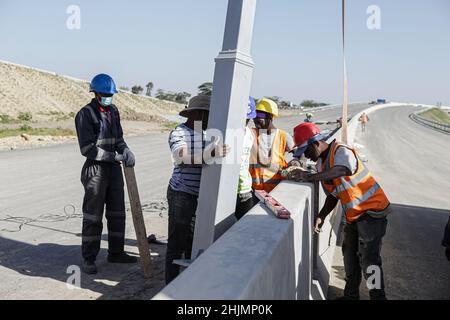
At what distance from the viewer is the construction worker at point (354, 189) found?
4227 millimetres

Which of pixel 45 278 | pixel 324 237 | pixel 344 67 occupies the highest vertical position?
pixel 344 67

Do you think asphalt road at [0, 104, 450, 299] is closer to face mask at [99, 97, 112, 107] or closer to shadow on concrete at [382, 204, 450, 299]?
shadow on concrete at [382, 204, 450, 299]

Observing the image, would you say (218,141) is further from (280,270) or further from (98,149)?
(98,149)

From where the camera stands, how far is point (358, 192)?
4.36 m

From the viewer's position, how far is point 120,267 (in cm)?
538

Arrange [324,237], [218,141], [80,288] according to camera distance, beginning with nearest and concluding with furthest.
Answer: [218,141] → [80,288] → [324,237]

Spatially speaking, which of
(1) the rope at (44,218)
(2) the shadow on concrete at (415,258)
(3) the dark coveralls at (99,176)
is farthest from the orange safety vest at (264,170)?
(1) the rope at (44,218)

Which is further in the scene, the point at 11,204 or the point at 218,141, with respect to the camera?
the point at 11,204

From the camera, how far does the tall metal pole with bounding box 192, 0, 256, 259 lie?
340 cm

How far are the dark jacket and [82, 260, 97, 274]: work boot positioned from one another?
1161 millimetres

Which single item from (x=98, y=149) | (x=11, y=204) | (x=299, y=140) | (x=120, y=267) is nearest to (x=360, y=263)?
(x=299, y=140)

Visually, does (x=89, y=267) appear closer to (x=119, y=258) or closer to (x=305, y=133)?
(x=119, y=258)
